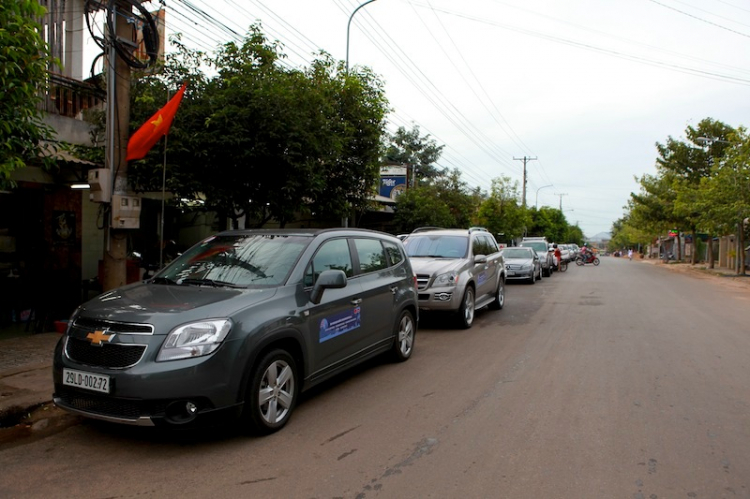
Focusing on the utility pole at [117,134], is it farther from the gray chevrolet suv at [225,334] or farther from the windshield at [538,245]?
the windshield at [538,245]

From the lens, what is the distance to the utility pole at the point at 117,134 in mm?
7027

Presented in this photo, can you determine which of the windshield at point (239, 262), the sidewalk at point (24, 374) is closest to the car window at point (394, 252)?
the windshield at point (239, 262)

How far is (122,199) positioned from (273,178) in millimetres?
2703

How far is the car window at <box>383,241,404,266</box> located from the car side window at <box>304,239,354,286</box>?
103cm

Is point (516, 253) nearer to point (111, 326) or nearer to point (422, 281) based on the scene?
point (422, 281)

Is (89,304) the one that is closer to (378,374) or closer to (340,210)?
(378,374)

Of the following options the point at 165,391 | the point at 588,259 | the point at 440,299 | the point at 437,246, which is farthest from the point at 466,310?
the point at 588,259

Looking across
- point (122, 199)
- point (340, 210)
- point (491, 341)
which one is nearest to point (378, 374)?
point (491, 341)

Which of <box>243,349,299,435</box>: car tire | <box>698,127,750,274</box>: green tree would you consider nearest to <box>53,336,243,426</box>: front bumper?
<box>243,349,299,435</box>: car tire

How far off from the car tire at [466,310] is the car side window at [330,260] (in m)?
4.19

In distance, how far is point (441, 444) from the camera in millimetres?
4305

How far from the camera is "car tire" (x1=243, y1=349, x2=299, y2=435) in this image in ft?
14.1

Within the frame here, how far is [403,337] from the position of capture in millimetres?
7039

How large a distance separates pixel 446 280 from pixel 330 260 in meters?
4.22
